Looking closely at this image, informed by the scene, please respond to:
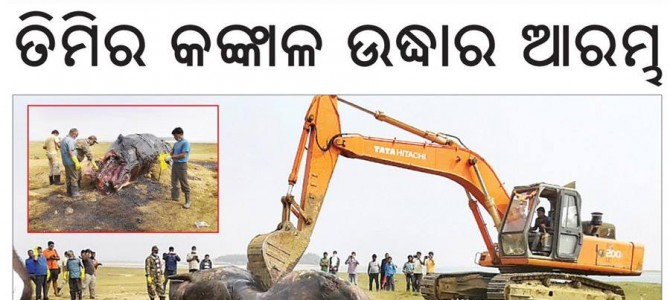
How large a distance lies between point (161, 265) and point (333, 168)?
658 cm

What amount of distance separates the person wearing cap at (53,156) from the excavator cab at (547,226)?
→ 11.1 metres

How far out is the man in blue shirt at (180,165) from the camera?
1075 inches

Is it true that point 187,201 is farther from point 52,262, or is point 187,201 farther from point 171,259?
point 52,262

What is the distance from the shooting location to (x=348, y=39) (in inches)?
824

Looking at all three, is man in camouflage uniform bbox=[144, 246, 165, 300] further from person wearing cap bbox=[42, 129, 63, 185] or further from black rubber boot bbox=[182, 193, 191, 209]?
person wearing cap bbox=[42, 129, 63, 185]

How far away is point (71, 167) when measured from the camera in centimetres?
2761

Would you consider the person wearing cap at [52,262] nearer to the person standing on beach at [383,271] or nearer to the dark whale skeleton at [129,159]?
the dark whale skeleton at [129,159]

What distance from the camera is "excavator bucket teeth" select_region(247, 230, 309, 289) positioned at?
65.6 feet

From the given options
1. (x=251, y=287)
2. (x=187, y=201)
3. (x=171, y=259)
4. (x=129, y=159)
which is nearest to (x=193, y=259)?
(x=171, y=259)

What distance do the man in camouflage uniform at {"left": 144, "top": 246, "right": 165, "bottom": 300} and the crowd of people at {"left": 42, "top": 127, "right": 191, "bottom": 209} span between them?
1.51 m

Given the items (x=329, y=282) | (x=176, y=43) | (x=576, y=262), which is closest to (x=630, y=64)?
(x=576, y=262)

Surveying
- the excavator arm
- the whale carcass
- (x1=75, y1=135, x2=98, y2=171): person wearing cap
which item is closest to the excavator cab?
the excavator arm

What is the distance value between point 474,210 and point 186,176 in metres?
7.43

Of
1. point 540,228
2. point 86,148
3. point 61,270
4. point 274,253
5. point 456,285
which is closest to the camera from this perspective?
point 274,253
